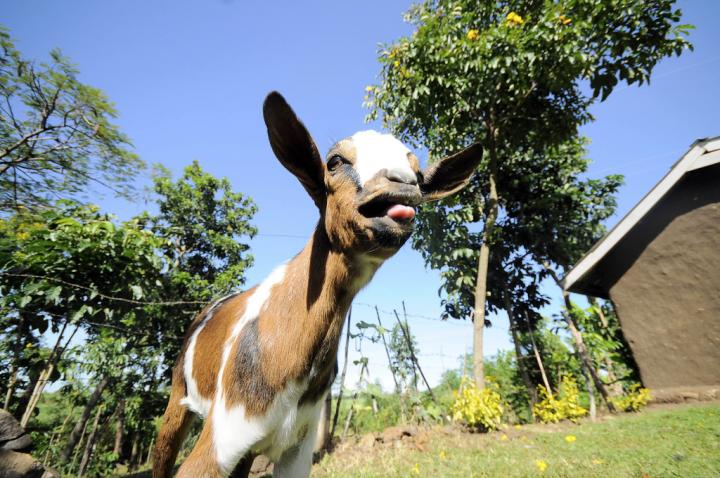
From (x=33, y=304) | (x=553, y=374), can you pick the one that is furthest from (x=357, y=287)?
(x=553, y=374)

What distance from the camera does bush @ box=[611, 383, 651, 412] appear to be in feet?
21.3

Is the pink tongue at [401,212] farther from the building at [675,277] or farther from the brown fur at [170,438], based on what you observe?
the building at [675,277]

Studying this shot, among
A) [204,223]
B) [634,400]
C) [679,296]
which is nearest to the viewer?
[679,296]

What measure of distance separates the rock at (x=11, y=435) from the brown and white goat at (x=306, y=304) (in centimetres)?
336

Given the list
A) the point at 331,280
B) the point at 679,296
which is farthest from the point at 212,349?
the point at 679,296

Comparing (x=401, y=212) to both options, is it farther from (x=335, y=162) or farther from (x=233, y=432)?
(x=233, y=432)

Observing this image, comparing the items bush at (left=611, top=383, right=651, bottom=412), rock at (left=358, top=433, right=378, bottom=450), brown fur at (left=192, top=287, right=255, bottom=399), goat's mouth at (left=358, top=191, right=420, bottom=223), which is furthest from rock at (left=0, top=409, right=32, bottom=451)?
bush at (left=611, top=383, right=651, bottom=412)

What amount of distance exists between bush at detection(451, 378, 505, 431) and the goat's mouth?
6.71m

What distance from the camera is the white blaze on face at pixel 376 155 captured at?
1614mm

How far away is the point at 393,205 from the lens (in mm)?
1521

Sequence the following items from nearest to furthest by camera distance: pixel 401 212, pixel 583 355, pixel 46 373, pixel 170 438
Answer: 1. pixel 401 212
2. pixel 170 438
3. pixel 46 373
4. pixel 583 355

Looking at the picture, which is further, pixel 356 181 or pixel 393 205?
pixel 356 181

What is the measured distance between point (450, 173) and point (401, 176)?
871mm

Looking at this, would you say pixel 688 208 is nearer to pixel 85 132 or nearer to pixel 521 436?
pixel 521 436
